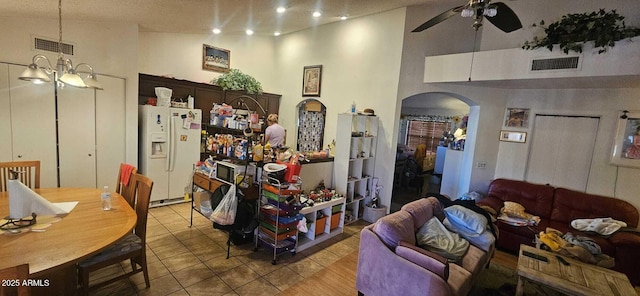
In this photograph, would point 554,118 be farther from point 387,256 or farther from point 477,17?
point 387,256

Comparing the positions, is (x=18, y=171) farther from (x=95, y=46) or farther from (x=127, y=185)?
(x=95, y=46)

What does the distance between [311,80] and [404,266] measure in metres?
4.28

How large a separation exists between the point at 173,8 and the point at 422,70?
366 cm

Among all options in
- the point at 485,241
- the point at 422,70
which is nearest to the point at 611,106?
the point at 422,70

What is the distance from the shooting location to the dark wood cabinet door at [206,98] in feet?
17.2

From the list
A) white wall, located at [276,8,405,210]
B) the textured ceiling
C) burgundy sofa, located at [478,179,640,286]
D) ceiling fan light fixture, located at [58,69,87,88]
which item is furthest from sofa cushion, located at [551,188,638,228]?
ceiling fan light fixture, located at [58,69,87,88]

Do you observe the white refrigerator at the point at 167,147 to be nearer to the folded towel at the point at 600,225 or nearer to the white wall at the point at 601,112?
the white wall at the point at 601,112

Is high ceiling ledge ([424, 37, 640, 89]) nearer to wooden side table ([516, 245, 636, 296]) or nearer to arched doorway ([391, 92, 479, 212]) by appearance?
arched doorway ([391, 92, 479, 212])

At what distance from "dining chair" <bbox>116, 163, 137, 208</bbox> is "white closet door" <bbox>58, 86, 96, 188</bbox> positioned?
150 cm

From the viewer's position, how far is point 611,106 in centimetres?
385

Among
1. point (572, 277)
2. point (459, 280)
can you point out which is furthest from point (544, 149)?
point (459, 280)

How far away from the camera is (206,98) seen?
5.36 metres

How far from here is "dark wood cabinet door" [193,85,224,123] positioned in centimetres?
525

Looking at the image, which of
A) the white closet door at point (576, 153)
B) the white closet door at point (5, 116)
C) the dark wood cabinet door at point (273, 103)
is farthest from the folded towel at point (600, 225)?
the white closet door at point (5, 116)
